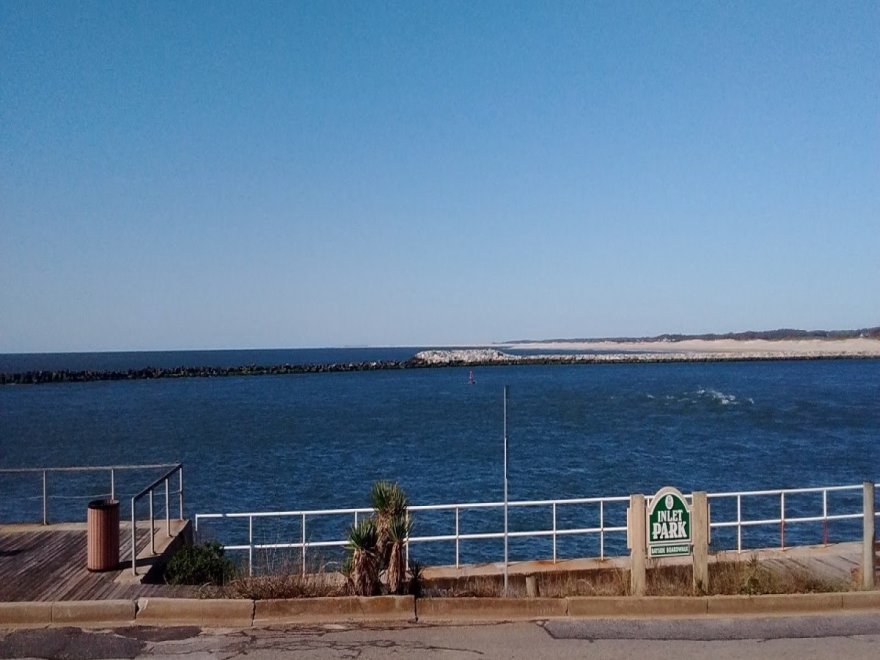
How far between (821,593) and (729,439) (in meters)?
39.9

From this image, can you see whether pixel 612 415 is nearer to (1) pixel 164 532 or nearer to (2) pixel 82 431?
(2) pixel 82 431

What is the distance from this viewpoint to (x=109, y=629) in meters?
8.86

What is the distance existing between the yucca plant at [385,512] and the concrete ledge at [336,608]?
0.46 m

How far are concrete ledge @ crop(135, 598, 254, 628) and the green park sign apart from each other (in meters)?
4.64

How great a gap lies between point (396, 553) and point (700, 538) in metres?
3.59

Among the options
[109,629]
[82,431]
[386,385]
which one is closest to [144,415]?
[82,431]

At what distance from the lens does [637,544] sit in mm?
9672

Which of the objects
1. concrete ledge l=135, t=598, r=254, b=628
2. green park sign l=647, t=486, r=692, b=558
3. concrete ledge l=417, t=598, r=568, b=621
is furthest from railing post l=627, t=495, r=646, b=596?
concrete ledge l=135, t=598, r=254, b=628

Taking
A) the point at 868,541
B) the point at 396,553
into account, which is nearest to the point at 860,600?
the point at 868,541

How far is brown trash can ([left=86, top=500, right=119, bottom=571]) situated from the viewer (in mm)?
11062

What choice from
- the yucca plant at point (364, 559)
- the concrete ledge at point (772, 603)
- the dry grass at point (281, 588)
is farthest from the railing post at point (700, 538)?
the dry grass at point (281, 588)

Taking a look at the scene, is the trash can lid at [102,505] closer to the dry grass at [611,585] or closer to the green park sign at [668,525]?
the dry grass at [611,585]

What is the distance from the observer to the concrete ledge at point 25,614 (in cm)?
902

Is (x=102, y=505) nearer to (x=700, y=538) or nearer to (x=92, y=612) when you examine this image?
(x=92, y=612)
